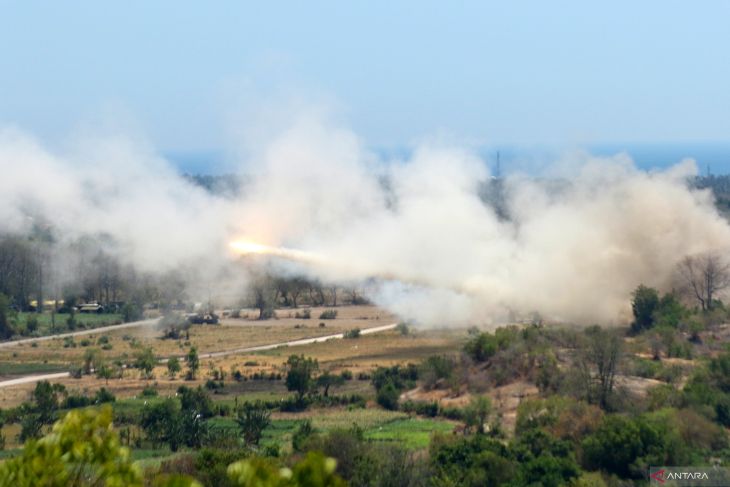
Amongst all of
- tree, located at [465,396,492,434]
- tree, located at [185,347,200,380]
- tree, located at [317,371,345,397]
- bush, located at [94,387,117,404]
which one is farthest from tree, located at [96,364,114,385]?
tree, located at [465,396,492,434]

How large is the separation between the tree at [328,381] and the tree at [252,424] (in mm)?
6760

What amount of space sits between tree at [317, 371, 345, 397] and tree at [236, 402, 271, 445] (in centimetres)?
676

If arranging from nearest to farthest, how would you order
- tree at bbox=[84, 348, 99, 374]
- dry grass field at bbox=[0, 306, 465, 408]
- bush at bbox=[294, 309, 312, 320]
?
dry grass field at bbox=[0, 306, 465, 408] → tree at bbox=[84, 348, 99, 374] → bush at bbox=[294, 309, 312, 320]

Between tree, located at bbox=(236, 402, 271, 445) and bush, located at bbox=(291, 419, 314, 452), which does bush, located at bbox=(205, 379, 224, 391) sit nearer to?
tree, located at bbox=(236, 402, 271, 445)

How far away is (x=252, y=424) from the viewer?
39625 mm

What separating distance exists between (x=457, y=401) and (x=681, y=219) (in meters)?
22.6

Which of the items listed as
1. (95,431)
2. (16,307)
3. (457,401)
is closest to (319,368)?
(457,401)

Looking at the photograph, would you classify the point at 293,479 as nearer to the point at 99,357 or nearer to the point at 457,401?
the point at 457,401

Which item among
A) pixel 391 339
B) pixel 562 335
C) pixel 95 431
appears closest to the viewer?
pixel 95 431

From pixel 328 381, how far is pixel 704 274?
82.5ft

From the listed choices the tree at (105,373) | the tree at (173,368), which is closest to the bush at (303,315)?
the tree at (173,368)

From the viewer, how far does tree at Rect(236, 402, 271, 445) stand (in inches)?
1525

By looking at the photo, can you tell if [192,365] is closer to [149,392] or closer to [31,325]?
[149,392]

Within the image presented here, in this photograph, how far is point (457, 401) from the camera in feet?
153
